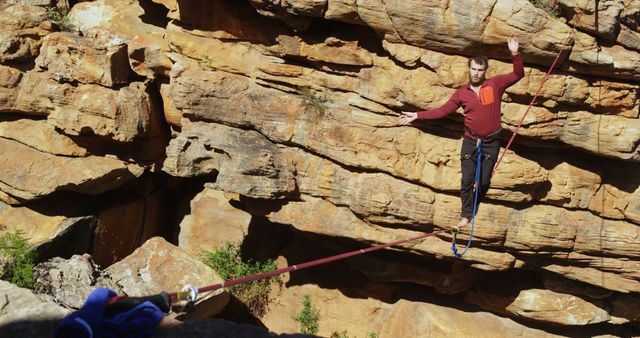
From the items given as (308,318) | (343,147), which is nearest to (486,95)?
(343,147)

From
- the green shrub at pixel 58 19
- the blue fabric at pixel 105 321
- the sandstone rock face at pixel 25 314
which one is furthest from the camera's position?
the green shrub at pixel 58 19

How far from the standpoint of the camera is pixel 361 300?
11312 millimetres

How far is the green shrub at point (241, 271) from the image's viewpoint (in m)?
11.4

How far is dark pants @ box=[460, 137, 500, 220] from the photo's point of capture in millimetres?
7695

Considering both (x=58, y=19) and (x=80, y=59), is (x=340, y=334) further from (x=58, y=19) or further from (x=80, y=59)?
(x=58, y=19)

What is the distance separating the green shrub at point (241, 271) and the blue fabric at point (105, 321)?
673cm

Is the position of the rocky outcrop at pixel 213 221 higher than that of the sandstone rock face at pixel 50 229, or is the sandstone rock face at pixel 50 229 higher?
the rocky outcrop at pixel 213 221

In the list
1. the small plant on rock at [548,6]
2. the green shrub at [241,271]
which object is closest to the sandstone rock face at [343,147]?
the small plant on rock at [548,6]

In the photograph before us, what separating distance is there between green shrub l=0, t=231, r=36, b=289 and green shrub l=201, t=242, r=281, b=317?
2.90m

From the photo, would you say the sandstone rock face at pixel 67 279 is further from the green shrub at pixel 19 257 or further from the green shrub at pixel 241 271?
the green shrub at pixel 241 271

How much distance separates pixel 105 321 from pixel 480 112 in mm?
4692

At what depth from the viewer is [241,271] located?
1140 centimetres

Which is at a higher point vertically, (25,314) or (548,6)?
(548,6)

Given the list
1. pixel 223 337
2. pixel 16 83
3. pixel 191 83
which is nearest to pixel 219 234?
pixel 191 83
